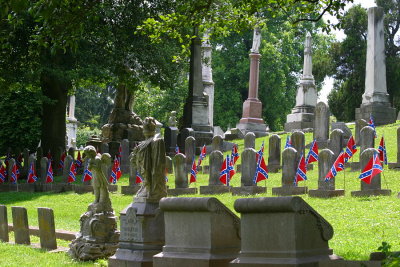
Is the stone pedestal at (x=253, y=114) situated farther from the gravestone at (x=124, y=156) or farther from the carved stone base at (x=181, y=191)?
the carved stone base at (x=181, y=191)

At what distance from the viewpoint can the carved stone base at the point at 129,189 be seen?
21.9 m

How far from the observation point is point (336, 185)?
61.9 feet

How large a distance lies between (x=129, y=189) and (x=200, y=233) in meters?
12.9

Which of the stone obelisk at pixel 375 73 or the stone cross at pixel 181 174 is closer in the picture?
the stone cross at pixel 181 174

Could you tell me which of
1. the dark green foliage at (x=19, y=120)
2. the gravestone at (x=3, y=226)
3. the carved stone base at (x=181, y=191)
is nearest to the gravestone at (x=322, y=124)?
the carved stone base at (x=181, y=191)

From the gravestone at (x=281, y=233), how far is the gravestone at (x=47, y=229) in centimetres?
618

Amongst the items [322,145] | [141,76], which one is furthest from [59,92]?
[322,145]

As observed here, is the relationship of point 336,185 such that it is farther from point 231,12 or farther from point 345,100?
point 345,100

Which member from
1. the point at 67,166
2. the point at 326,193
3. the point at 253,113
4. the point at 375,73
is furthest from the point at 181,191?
the point at 253,113

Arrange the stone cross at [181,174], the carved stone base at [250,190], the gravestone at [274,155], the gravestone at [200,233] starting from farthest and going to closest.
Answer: the gravestone at [274,155], the stone cross at [181,174], the carved stone base at [250,190], the gravestone at [200,233]

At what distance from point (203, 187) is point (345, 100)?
29212 millimetres

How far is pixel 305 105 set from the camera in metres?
38.0

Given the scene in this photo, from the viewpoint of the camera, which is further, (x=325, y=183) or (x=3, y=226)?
(x=325, y=183)

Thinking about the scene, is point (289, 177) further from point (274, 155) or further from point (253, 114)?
point (253, 114)
